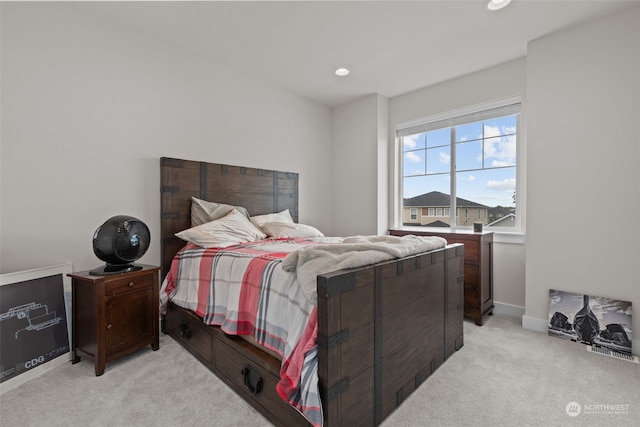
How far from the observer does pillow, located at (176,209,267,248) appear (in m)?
2.41

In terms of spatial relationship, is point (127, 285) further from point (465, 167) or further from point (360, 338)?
point (465, 167)

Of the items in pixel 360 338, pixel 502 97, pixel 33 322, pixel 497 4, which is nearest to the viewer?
pixel 360 338

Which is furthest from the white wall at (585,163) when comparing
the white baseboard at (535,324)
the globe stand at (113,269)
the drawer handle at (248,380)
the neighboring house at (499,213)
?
the globe stand at (113,269)

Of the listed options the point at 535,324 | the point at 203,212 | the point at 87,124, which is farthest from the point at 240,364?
the point at 535,324

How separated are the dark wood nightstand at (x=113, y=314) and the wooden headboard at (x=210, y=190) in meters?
0.51

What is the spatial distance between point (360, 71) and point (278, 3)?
1.29 m

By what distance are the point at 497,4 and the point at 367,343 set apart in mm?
2512

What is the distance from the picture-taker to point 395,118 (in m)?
3.98

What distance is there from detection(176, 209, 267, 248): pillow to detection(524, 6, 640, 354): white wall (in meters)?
2.57

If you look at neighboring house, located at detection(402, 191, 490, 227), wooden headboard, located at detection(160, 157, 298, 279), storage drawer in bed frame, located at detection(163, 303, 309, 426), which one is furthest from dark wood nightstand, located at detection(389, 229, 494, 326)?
storage drawer in bed frame, located at detection(163, 303, 309, 426)

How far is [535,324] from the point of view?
8.61ft

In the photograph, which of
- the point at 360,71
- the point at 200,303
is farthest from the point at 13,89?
the point at 360,71

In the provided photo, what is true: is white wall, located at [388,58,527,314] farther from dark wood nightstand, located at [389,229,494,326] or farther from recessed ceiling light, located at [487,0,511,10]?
recessed ceiling light, located at [487,0,511,10]

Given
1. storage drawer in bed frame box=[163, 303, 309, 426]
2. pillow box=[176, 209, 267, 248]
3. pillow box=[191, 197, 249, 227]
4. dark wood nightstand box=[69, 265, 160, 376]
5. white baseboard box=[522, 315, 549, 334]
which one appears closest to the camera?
storage drawer in bed frame box=[163, 303, 309, 426]
